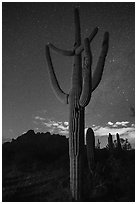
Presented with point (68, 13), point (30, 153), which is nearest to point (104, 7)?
point (68, 13)

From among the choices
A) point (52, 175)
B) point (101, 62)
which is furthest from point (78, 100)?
point (52, 175)

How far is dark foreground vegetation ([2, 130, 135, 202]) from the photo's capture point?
7.14 m

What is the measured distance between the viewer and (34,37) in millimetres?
10328

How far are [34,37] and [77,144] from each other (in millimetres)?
5154

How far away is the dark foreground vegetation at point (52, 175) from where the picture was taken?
7141mm

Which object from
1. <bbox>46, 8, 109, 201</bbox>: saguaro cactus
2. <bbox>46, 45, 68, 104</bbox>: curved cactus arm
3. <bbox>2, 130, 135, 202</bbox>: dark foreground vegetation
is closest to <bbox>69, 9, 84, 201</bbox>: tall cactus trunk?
<bbox>46, 8, 109, 201</bbox>: saguaro cactus

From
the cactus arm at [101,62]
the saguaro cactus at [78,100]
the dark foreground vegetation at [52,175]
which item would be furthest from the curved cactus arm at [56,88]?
the dark foreground vegetation at [52,175]

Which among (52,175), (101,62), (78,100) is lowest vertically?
(52,175)

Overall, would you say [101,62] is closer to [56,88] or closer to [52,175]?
[56,88]

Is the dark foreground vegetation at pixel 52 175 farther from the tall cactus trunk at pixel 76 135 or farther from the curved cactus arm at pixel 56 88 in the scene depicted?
the curved cactus arm at pixel 56 88

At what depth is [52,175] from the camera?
29.1 ft

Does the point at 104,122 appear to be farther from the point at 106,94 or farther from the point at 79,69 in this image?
the point at 79,69

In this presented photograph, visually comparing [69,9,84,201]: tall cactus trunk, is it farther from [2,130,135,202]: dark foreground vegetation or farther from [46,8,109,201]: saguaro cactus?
Answer: [2,130,135,202]: dark foreground vegetation

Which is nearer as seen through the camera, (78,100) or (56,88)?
(78,100)
